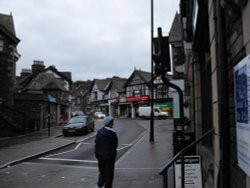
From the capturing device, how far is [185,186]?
17.4 ft

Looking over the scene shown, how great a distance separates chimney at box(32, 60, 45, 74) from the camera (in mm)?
64525

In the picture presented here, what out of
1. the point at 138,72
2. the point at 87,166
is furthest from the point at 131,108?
the point at 87,166

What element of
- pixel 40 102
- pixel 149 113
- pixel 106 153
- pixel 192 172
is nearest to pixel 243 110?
pixel 192 172

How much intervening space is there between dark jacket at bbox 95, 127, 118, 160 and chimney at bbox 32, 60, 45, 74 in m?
58.3

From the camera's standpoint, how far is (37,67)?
212 ft

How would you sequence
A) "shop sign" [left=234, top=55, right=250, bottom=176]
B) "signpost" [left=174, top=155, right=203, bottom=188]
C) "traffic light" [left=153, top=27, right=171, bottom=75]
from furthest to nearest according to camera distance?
"traffic light" [left=153, top=27, right=171, bottom=75], "signpost" [left=174, top=155, right=203, bottom=188], "shop sign" [left=234, top=55, right=250, bottom=176]

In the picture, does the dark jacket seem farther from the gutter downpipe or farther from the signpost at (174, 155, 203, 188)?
the gutter downpipe

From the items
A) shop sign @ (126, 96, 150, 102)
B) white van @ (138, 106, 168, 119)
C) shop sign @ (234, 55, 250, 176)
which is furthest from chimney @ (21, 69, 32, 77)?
shop sign @ (234, 55, 250, 176)

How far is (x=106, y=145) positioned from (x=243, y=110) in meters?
5.11

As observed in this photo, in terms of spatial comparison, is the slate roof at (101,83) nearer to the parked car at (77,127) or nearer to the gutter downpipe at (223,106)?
the parked car at (77,127)

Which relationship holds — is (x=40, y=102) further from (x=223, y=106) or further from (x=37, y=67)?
(x=223, y=106)

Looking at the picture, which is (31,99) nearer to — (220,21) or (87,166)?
(87,166)

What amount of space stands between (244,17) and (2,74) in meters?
31.3

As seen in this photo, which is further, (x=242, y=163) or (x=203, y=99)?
(x=203, y=99)
